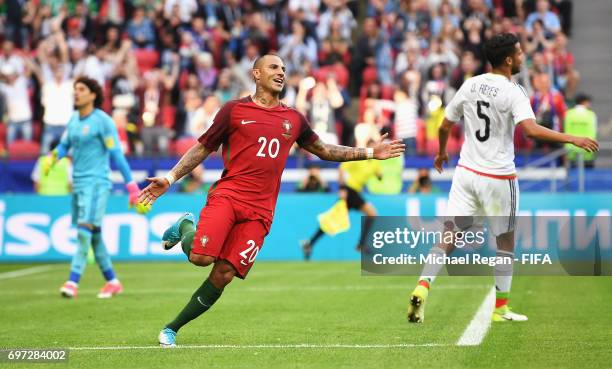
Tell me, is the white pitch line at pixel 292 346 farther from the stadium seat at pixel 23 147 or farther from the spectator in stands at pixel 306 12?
the spectator in stands at pixel 306 12

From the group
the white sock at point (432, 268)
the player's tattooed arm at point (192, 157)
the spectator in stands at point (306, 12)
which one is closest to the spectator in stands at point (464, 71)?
the spectator in stands at point (306, 12)

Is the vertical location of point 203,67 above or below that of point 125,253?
above

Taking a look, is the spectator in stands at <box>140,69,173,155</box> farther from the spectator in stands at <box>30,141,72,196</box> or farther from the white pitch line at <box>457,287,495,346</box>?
the white pitch line at <box>457,287,495,346</box>

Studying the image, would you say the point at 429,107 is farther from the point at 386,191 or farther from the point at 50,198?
the point at 50,198

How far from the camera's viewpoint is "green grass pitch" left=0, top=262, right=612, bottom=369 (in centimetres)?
848

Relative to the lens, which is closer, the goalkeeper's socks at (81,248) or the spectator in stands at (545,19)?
the goalkeeper's socks at (81,248)

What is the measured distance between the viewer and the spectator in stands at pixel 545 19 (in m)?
25.6

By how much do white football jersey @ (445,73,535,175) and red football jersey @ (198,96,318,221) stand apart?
205cm

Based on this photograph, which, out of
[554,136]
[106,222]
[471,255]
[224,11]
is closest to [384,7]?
[224,11]

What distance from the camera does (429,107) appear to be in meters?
23.6

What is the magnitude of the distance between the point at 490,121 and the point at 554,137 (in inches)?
36.8

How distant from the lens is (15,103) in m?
25.5

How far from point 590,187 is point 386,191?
12.8 feet

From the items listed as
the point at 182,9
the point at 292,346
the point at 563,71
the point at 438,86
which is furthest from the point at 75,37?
the point at 292,346
